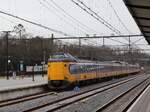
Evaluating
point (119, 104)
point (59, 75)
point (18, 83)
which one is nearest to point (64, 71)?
point (59, 75)

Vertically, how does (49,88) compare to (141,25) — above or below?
below

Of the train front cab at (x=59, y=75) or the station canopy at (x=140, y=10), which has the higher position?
the station canopy at (x=140, y=10)

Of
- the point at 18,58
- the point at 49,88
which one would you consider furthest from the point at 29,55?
the point at 49,88

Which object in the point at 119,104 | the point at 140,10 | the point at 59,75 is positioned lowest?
the point at 119,104

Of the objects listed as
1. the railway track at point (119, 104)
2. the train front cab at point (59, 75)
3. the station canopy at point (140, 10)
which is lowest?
the railway track at point (119, 104)

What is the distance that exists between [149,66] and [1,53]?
349 ft

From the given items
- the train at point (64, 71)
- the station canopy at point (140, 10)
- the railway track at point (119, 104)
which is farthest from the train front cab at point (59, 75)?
the station canopy at point (140, 10)

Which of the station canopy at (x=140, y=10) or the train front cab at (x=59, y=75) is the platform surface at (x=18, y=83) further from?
the station canopy at (x=140, y=10)

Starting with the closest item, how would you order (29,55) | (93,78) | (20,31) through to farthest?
1. (93,78)
2. (29,55)
3. (20,31)

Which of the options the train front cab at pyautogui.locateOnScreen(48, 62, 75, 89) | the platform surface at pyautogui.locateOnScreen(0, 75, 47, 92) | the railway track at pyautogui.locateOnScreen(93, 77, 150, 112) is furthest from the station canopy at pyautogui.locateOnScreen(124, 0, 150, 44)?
the platform surface at pyautogui.locateOnScreen(0, 75, 47, 92)

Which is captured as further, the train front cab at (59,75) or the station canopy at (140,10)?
the train front cab at (59,75)

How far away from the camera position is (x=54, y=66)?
34.2m

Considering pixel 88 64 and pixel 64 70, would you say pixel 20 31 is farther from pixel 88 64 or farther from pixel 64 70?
pixel 64 70

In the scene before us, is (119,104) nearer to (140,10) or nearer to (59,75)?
(140,10)
